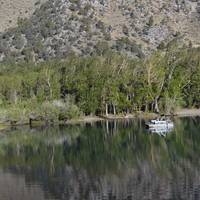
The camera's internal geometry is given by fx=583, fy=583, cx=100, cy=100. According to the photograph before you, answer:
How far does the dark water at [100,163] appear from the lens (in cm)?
6750

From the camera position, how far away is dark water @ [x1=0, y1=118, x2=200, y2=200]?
67.5 meters

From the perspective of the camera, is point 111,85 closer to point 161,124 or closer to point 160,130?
point 161,124

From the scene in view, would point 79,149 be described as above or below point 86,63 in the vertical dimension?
below

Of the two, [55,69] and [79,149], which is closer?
[79,149]

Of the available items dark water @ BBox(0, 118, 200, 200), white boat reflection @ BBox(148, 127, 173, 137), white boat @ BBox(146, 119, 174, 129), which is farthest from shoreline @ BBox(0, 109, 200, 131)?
white boat reflection @ BBox(148, 127, 173, 137)

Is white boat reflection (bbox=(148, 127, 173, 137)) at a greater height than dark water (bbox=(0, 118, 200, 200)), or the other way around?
dark water (bbox=(0, 118, 200, 200))

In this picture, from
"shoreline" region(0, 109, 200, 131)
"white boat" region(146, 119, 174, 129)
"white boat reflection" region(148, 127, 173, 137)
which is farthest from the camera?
"shoreline" region(0, 109, 200, 131)

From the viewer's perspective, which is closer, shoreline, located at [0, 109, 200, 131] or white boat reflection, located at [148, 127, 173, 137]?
white boat reflection, located at [148, 127, 173, 137]

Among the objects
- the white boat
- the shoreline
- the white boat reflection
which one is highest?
the white boat

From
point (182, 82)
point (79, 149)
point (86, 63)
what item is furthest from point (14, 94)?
point (79, 149)

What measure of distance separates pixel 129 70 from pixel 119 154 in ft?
237

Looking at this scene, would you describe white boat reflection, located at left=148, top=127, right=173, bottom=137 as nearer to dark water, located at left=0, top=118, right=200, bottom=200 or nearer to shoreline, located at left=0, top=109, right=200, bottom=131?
dark water, located at left=0, top=118, right=200, bottom=200

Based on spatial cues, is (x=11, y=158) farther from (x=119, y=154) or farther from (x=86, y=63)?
(x=86, y=63)

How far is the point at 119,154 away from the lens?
97.1 m
